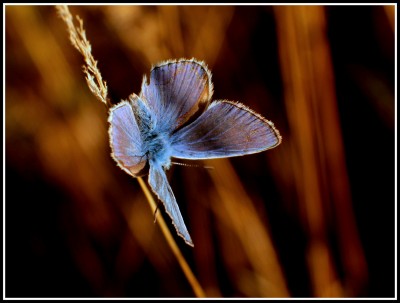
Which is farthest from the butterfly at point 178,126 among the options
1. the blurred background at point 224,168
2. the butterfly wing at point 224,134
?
the blurred background at point 224,168

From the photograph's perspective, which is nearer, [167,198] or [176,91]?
[167,198]

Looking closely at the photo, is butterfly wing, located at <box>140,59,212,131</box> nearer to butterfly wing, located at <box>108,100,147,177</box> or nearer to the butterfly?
the butterfly

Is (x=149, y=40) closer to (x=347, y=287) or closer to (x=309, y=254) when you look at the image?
(x=309, y=254)

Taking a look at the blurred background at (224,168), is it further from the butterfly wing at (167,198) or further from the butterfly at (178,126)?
the butterfly wing at (167,198)

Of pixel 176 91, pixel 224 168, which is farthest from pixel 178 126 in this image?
pixel 224 168

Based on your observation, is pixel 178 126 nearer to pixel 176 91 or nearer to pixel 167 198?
pixel 176 91
